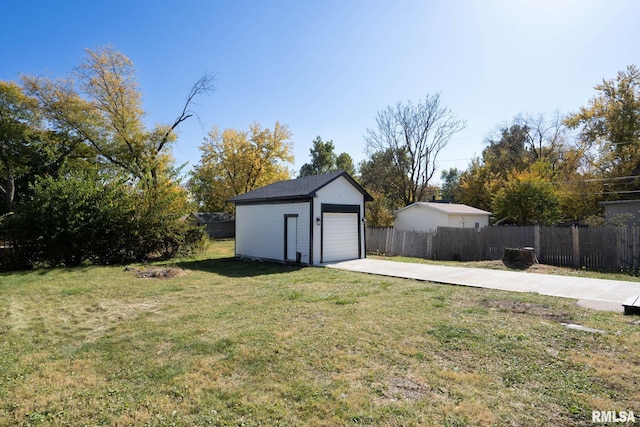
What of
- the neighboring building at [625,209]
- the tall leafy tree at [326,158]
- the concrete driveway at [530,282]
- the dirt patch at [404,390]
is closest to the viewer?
the dirt patch at [404,390]

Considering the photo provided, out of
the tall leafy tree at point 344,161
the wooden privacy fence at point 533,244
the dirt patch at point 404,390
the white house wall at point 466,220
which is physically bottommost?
the dirt patch at point 404,390

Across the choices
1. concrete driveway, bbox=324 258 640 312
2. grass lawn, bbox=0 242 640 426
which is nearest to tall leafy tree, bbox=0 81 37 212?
grass lawn, bbox=0 242 640 426

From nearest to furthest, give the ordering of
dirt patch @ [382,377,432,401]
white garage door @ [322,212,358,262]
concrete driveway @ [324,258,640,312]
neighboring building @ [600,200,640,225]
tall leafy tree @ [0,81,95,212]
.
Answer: dirt patch @ [382,377,432,401] → concrete driveway @ [324,258,640,312] → white garage door @ [322,212,358,262] → neighboring building @ [600,200,640,225] → tall leafy tree @ [0,81,95,212]

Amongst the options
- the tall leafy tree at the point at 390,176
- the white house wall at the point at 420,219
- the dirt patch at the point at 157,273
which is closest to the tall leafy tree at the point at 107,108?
the dirt patch at the point at 157,273

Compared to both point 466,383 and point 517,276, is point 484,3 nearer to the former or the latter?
point 517,276

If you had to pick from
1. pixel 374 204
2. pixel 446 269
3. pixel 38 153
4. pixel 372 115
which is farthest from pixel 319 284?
pixel 372 115

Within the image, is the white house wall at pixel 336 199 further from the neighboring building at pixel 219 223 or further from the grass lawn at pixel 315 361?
the neighboring building at pixel 219 223

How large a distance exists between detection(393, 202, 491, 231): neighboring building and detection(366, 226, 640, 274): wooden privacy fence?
5.44 m

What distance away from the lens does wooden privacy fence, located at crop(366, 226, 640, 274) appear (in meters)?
10.7

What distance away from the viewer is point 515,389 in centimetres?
314

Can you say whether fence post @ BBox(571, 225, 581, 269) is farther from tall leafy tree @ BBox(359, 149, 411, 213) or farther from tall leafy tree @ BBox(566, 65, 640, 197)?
tall leafy tree @ BBox(359, 149, 411, 213)

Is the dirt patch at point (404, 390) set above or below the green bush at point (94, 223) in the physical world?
below

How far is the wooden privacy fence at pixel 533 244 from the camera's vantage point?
10680 mm

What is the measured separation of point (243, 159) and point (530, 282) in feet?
97.6
